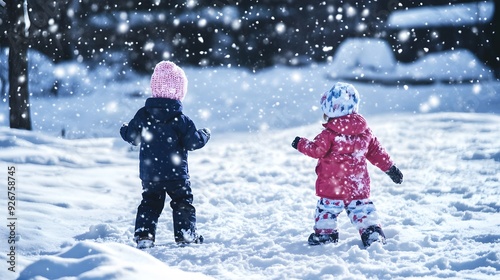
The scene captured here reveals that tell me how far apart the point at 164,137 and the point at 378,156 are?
5.63 feet

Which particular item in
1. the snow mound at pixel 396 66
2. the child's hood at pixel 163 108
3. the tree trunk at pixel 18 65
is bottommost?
the child's hood at pixel 163 108

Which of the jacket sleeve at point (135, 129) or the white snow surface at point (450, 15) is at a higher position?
the white snow surface at point (450, 15)

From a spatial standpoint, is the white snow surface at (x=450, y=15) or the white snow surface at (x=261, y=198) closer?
the white snow surface at (x=261, y=198)

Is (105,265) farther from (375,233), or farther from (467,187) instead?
(467,187)

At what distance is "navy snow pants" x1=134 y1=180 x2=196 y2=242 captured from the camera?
14.9 ft

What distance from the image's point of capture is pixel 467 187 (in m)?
6.30

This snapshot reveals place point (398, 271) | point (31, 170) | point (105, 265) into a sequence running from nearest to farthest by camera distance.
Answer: point (105, 265), point (398, 271), point (31, 170)

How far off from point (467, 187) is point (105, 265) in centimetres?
450

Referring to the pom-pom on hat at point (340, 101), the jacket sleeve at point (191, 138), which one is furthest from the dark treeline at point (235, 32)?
the pom-pom on hat at point (340, 101)

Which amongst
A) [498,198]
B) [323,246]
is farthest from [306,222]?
[498,198]

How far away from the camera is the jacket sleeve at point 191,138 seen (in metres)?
4.54

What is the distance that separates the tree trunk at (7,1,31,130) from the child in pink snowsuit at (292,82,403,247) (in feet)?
22.9

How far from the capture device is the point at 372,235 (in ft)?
13.8

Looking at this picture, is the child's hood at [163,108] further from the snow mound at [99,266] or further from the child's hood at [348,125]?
the snow mound at [99,266]
